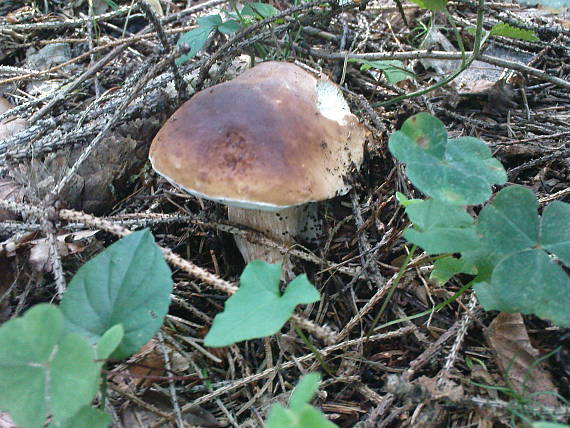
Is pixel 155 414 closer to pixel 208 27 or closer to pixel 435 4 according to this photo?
pixel 208 27

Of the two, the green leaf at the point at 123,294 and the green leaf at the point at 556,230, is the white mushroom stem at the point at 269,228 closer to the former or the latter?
the green leaf at the point at 123,294

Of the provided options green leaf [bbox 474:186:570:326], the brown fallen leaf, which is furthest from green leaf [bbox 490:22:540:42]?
the brown fallen leaf

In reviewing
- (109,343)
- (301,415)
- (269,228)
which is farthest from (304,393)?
(269,228)

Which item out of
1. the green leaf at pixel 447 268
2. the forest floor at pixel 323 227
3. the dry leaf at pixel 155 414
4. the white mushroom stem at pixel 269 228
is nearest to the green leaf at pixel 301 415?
the forest floor at pixel 323 227

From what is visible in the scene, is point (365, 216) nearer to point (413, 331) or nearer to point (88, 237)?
point (413, 331)

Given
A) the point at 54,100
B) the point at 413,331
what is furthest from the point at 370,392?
the point at 54,100

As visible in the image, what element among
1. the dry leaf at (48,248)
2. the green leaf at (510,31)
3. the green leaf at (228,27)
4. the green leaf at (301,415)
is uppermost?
the green leaf at (228,27)
